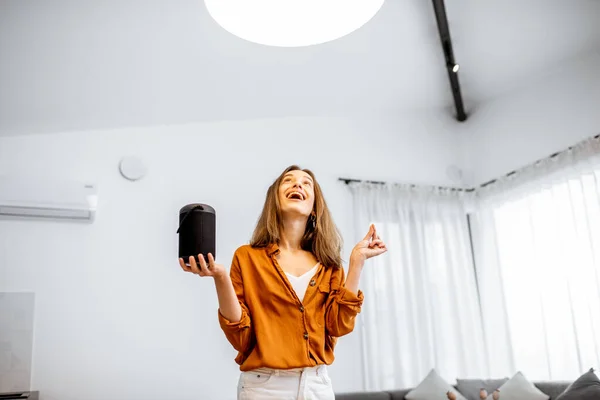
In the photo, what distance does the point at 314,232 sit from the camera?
183 centimetres

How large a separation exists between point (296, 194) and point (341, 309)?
15.4 inches

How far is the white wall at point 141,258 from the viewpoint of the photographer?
306 centimetres

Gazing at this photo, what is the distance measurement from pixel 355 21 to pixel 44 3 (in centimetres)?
140

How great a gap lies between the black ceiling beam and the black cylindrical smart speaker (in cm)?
225

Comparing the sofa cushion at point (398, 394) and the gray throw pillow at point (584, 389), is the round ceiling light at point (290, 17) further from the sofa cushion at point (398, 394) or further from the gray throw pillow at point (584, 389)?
the sofa cushion at point (398, 394)

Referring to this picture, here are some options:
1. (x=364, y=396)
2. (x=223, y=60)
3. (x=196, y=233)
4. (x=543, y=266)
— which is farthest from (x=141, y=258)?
(x=543, y=266)

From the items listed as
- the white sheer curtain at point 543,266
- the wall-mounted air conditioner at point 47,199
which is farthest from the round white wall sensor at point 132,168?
the white sheer curtain at point 543,266

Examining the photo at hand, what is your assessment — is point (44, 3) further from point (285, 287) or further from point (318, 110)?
point (318, 110)

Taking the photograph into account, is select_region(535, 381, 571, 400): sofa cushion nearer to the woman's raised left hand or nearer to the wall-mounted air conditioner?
the woman's raised left hand

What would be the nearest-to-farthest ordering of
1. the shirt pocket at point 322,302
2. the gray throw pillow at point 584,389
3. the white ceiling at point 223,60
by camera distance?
1. the shirt pocket at point 322,302
2. the white ceiling at point 223,60
3. the gray throw pillow at point 584,389

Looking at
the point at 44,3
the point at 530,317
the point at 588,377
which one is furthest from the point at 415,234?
the point at 44,3

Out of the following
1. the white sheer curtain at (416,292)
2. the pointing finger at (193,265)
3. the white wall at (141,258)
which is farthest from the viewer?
the white sheer curtain at (416,292)

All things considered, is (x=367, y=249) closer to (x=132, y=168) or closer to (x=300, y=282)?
(x=300, y=282)

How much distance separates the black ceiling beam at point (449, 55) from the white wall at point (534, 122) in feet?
0.63
